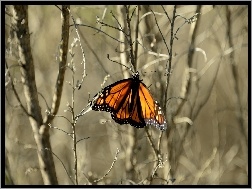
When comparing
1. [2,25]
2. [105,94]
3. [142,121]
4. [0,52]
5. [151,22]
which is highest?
[151,22]

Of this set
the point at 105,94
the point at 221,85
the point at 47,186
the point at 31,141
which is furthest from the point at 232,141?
the point at 105,94

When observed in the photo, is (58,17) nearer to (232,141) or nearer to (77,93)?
(77,93)

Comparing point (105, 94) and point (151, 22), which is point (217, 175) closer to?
point (151, 22)

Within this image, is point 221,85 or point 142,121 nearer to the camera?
point 142,121

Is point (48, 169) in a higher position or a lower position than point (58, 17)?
lower

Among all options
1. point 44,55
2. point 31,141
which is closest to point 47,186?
point 31,141

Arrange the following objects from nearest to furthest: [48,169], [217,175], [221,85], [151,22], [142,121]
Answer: [142,121]
[48,169]
[151,22]
[217,175]
[221,85]

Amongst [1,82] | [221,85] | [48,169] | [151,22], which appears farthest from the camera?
[221,85]
